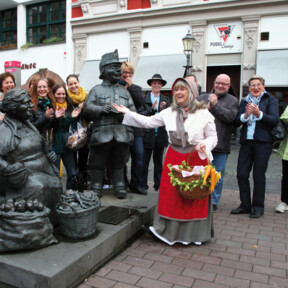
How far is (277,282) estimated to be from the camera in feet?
9.43

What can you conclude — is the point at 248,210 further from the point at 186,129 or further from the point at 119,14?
the point at 119,14

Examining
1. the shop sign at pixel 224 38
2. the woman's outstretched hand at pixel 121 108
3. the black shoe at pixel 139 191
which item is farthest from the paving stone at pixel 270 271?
the shop sign at pixel 224 38

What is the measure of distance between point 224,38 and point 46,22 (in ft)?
30.5

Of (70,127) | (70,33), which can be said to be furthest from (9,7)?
(70,127)

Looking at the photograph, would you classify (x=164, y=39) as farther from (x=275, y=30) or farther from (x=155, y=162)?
(x=155, y=162)

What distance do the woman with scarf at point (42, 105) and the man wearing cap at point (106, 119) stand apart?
0.59 m

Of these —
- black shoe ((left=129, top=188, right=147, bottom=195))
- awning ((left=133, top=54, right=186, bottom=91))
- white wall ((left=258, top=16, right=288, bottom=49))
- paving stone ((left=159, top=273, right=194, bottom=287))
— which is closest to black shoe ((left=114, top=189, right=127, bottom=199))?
black shoe ((left=129, top=188, right=147, bottom=195))

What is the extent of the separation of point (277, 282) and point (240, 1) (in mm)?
11188

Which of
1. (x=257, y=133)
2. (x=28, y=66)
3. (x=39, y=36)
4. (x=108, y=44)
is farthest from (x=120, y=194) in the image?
(x=39, y=36)

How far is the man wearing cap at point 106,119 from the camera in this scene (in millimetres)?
4039

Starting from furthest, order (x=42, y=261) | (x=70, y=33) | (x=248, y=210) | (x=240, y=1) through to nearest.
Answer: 1. (x=70, y=33)
2. (x=240, y=1)
3. (x=248, y=210)
4. (x=42, y=261)

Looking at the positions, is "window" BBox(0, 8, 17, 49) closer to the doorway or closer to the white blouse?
the doorway

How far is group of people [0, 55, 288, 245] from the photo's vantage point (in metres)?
3.52

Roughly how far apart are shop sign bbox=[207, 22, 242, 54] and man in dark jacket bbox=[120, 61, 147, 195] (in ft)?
28.4
